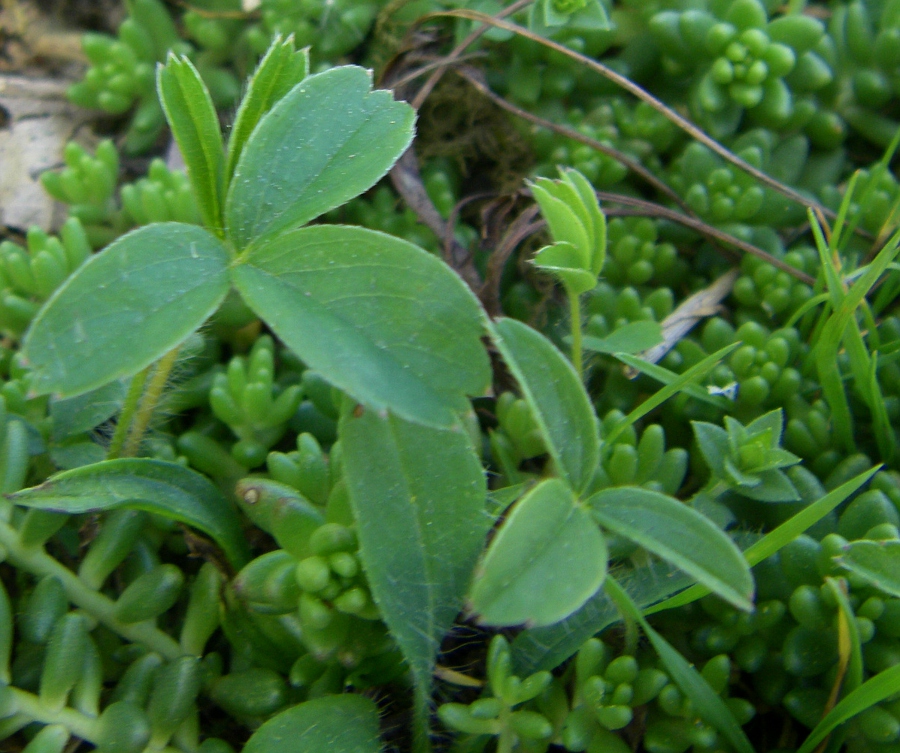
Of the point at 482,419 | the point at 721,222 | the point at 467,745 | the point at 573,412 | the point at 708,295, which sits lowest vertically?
the point at 467,745

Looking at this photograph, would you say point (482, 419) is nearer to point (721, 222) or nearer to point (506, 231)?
point (506, 231)

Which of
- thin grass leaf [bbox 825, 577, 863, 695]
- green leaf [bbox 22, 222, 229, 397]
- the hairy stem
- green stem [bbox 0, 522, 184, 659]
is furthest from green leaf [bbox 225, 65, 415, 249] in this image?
thin grass leaf [bbox 825, 577, 863, 695]

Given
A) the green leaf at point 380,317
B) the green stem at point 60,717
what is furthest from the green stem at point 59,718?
the green leaf at point 380,317

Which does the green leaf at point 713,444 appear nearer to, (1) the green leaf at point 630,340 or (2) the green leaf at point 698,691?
(1) the green leaf at point 630,340

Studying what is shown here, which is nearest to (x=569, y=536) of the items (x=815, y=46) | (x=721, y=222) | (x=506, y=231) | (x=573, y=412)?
(x=573, y=412)

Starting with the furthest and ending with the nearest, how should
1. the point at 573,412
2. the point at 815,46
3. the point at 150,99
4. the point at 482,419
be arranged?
the point at 150,99 < the point at 815,46 < the point at 482,419 < the point at 573,412

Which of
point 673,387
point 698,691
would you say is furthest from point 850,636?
point 673,387
